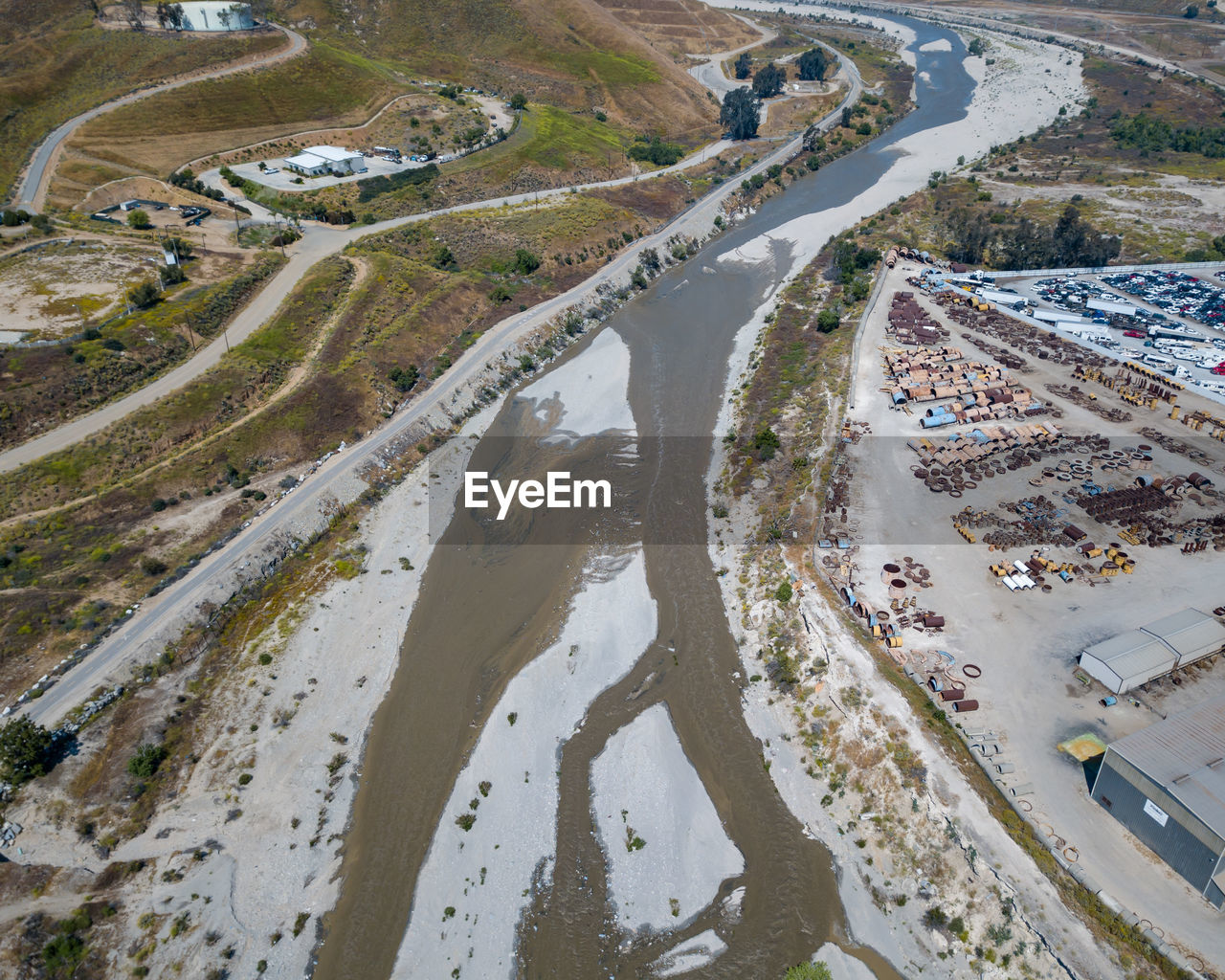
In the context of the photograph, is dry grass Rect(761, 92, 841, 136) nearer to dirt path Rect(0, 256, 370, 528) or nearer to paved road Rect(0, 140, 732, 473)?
paved road Rect(0, 140, 732, 473)

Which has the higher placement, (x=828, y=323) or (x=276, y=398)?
(x=276, y=398)

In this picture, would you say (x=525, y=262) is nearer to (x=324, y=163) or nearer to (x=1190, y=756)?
(x=324, y=163)

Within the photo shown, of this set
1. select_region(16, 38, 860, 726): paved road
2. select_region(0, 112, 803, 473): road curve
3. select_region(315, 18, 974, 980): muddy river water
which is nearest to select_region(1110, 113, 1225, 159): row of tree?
select_region(0, 112, 803, 473): road curve

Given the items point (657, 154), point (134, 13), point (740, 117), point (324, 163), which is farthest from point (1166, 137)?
point (134, 13)

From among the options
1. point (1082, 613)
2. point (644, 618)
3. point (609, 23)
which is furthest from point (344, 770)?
point (609, 23)

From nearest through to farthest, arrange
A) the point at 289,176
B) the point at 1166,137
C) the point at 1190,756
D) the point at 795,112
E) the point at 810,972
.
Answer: the point at 810,972
the point at 1190,756
the point at 289,176
the point at 1166,137
the point at 795,112

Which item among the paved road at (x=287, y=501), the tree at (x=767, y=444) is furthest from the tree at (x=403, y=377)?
the tree at (x=767, y=444)
